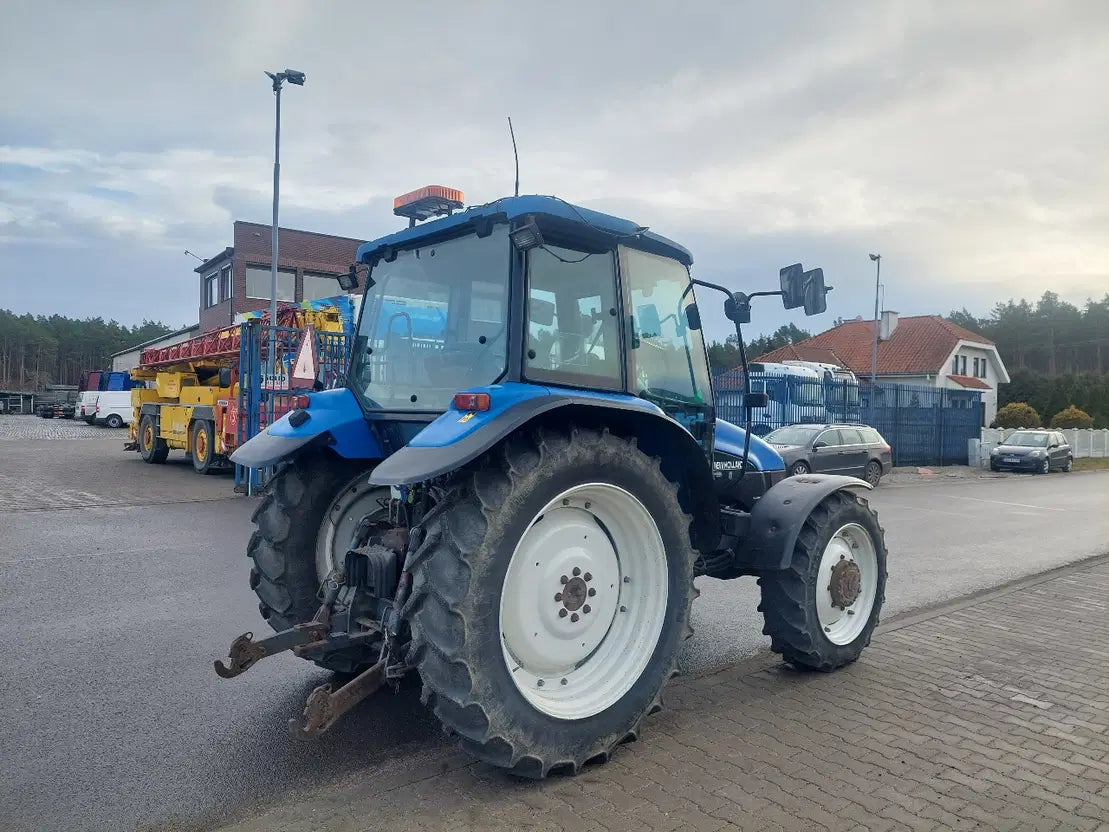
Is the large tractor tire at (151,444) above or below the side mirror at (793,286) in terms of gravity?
below

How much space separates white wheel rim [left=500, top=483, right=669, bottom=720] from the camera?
3.41 metres

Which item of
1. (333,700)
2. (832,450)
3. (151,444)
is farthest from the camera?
(151,444)

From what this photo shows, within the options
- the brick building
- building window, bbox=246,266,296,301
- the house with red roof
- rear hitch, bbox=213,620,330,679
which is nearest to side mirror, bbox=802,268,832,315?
rear hitch, bbox=213,620,330,679

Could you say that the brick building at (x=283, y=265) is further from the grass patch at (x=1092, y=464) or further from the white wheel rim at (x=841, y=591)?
the white wheel rim at (x=841, y=591)

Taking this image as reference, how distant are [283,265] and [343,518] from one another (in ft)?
122

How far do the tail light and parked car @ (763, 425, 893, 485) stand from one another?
1519cm

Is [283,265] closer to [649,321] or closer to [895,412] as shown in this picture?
[895,412]

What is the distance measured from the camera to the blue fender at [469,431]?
10.2 feet

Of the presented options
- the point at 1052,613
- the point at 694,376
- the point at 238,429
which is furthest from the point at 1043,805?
the point at 238,429

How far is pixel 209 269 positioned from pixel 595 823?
4670 cm

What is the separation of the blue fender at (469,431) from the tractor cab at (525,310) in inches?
10.5

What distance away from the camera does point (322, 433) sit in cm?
433

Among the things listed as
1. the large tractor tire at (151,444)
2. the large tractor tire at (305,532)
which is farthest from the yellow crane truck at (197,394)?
the large tractor tire at (305,532)

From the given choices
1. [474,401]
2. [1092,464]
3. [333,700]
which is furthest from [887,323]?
[333,700]
